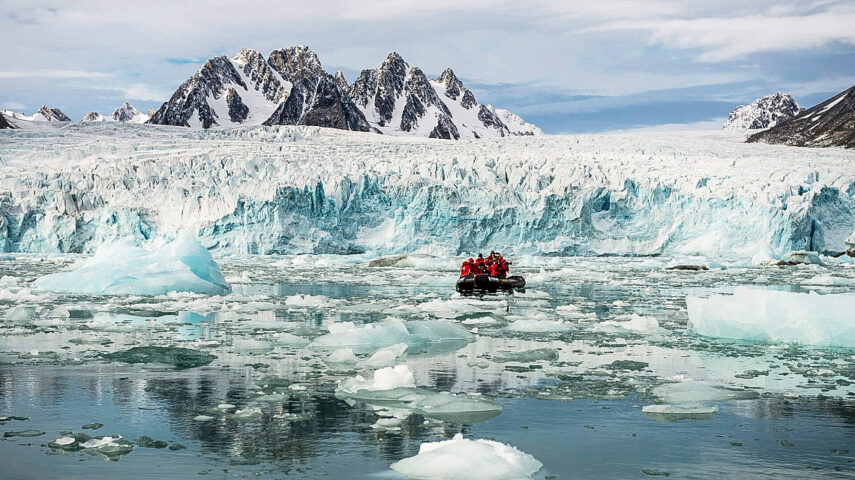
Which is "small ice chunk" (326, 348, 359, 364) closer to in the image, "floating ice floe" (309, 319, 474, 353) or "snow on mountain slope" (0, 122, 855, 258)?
"floating ice floe" (309, 319, 474, 353)

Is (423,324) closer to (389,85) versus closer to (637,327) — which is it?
(637,327)

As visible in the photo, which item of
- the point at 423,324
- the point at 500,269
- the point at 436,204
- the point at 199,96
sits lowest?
the point at 423,324

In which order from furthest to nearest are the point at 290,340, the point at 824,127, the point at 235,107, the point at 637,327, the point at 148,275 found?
the point at 235,107 < the point at 824,127 < the point at 148,275 < the point at 637,327 < the point at 290,340

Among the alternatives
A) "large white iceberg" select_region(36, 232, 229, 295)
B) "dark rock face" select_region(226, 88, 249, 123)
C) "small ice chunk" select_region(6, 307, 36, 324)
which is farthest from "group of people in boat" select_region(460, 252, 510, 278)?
"dark rock face" select_region(226, 88, 249, 123)

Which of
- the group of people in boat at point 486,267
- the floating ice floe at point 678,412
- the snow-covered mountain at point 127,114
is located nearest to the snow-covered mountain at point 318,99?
the snow-covered mountain at point 127,114

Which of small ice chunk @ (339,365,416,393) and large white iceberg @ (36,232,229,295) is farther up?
large white iceberg @ (36,232,229,295)

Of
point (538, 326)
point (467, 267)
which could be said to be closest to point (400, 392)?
point (538, 326)

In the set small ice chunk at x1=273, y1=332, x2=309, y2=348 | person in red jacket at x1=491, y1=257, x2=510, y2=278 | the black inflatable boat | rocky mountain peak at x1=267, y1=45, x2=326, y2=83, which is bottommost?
small ice chunk at x1=273, y1=332, x2=309, y2=348
